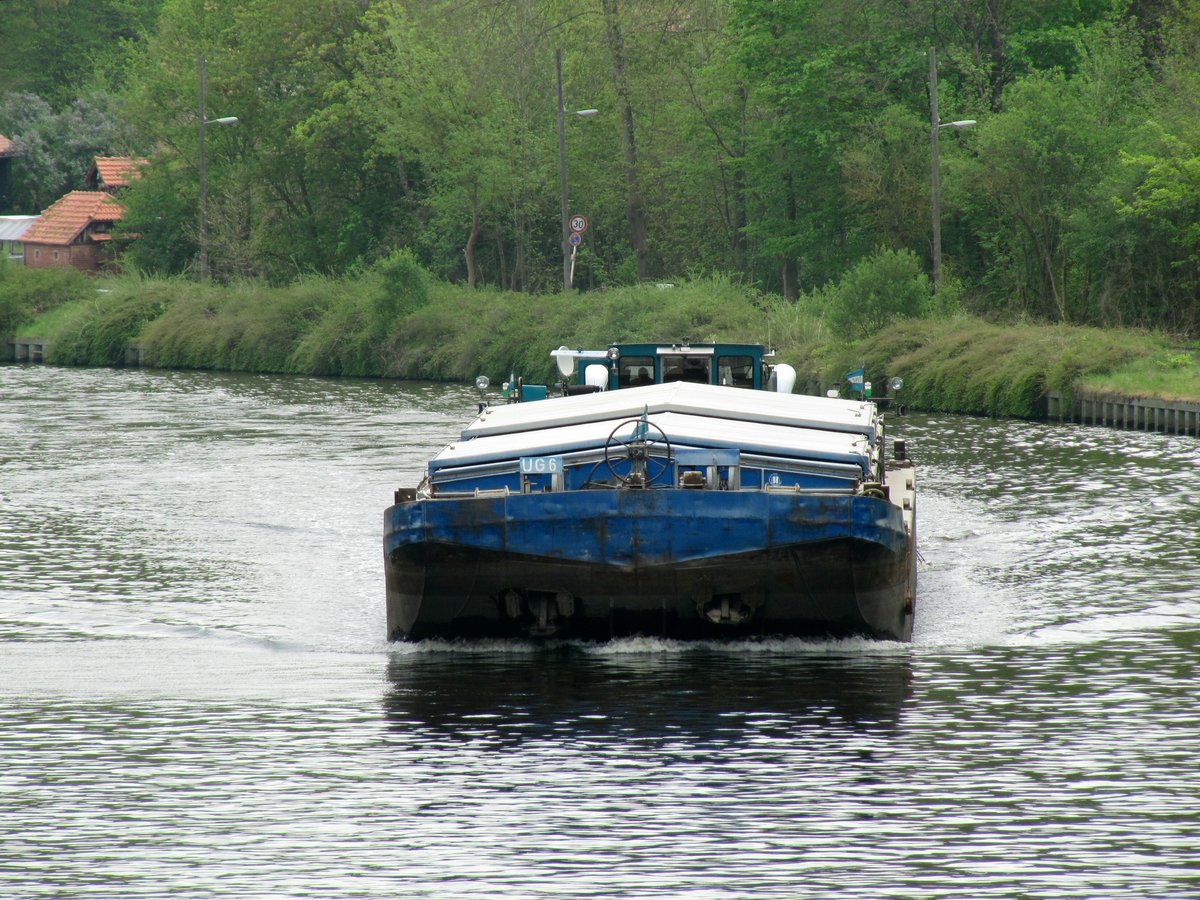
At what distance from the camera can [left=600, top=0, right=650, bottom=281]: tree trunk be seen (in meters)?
68.9

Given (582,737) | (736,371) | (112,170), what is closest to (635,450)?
(582,737)

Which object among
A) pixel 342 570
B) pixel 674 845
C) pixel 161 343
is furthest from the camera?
pixel 161 343

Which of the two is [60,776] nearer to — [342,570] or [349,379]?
[342,570]

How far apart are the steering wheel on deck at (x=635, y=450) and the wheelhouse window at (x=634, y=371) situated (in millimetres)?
6772

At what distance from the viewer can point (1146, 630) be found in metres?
20.0

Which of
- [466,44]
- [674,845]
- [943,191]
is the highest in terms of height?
[466,44]

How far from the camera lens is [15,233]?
349 ft

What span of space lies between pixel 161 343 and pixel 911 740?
58.8 meters

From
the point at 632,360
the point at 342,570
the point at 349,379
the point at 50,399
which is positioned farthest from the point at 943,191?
the point at 342,570

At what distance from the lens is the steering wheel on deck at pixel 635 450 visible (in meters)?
18.3

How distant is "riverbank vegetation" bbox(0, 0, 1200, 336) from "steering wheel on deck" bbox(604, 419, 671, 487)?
31521mm

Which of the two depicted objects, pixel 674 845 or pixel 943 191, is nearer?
pixel 674 845

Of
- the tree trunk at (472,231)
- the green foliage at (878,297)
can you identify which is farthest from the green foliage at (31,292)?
the green foliage at (878,297)

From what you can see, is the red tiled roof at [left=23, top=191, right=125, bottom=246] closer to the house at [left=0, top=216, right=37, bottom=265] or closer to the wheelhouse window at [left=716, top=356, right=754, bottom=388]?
the house at [left=0, top=216, right=37, bottom=265]
